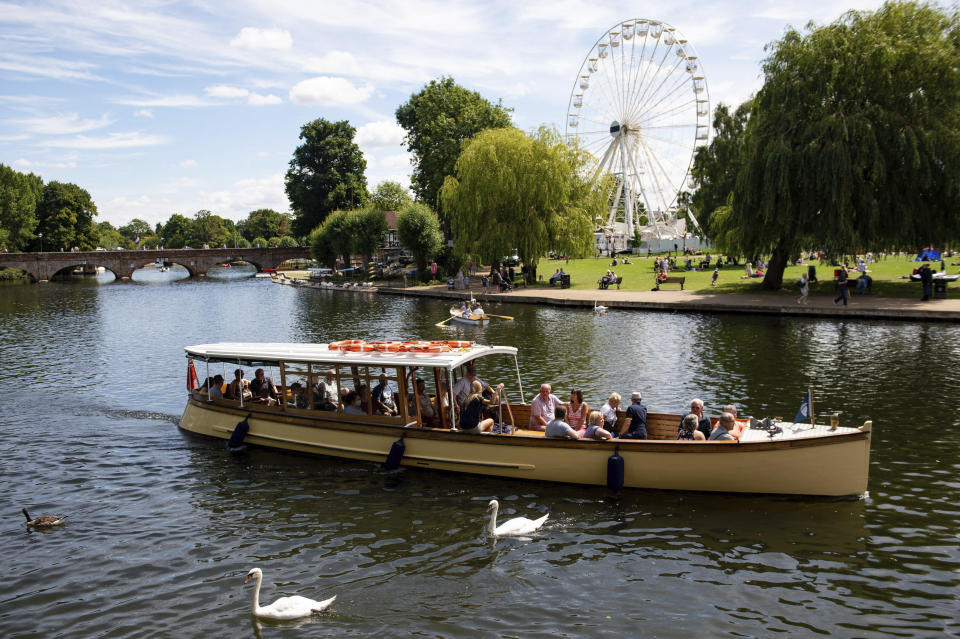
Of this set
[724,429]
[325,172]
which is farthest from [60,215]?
[724,429]

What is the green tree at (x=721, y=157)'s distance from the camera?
60625mm

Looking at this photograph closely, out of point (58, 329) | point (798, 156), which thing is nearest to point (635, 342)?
point (798, 156)

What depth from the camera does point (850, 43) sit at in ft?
118

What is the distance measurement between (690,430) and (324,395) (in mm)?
8194

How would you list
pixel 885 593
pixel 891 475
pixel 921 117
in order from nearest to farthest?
pixel 885 593, pixel 891 475, pixel 921 117

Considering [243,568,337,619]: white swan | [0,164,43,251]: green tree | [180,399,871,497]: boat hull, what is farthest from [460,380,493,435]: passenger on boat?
[0,164,43,251]: green tree

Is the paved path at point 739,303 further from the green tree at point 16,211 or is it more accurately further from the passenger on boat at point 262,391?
the green tree at point 16,211

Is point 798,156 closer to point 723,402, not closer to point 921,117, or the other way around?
point 921,117

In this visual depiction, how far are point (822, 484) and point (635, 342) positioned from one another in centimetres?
1751

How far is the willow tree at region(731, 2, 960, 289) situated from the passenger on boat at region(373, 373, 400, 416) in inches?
1151

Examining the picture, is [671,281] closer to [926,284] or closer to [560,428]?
[926,284]

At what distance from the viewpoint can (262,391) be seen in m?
17.6

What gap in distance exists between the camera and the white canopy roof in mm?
14211

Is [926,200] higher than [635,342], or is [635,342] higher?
[926,200]
